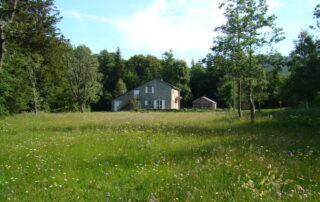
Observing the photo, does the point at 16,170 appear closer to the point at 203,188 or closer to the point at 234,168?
the point at 203,188

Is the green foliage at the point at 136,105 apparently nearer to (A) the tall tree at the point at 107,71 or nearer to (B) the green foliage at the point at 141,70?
(A) the tall tree at the point at 107,71

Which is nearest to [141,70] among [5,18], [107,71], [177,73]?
[107,71]

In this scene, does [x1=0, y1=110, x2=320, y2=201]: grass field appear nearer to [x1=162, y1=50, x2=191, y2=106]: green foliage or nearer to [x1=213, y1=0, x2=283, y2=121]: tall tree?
[x1=213, y1=0, x2=283, y2=121]: tall tree

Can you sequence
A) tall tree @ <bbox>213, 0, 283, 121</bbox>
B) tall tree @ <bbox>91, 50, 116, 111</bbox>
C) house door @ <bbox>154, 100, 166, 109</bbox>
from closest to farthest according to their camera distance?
tall tree @ <bbox>213, 0, 283, 121</bbox> < house door @ <bbox>154, 100, 166, 109</bbox> < tall tree @ <bbox>91, 50, 116, 111</bbox>

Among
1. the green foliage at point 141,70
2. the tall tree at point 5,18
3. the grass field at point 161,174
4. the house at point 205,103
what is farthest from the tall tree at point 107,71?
the grass field at point 161,174

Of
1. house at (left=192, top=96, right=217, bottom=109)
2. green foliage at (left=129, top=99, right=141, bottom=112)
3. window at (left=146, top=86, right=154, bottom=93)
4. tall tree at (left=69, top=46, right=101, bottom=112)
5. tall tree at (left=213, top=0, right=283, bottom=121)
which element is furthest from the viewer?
house at (left=192, top=96, right=217, bottom=109)

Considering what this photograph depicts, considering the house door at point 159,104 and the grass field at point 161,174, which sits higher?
the house door at point 159,104

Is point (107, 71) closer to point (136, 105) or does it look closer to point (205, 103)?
point (136, 105)

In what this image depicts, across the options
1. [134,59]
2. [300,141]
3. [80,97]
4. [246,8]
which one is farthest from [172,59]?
[300,141]

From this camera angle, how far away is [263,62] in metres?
14.1

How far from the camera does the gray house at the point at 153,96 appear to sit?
54.8 m

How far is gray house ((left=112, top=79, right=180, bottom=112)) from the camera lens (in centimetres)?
5481

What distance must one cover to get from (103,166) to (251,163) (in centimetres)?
337

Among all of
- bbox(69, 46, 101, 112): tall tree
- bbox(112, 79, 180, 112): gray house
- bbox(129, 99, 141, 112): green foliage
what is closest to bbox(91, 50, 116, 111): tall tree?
bbox(112, 79, 180, 112): gray house
